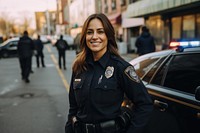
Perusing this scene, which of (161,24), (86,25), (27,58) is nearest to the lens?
(86,25)

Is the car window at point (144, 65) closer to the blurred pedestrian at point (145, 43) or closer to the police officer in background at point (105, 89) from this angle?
the police officer in background at point (105, 89)

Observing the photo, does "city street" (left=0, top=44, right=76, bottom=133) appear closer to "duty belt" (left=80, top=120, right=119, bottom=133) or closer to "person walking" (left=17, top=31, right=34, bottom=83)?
"person walking" (left=17, top=31, right=34, bottom=83)

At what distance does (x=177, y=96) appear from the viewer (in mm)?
2922

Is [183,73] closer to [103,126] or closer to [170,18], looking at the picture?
[103,126]

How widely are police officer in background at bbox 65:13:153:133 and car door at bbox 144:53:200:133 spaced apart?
0.76m

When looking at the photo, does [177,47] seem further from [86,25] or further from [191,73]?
[86,25]

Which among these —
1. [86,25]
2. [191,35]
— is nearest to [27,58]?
[191,35]

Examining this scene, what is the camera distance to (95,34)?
2156 mm

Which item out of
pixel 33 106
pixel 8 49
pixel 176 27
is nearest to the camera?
pixel 33 106

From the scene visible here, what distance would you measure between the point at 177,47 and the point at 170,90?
537mm

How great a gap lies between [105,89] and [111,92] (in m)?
0.05

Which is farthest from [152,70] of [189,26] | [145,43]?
[189,26]

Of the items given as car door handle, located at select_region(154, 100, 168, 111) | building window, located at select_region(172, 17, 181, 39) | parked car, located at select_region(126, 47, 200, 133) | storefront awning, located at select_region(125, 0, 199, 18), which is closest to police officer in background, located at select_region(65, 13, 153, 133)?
parked car, located at select_region(126, 47, 200, 133)

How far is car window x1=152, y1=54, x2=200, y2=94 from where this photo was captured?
9.45 ft
